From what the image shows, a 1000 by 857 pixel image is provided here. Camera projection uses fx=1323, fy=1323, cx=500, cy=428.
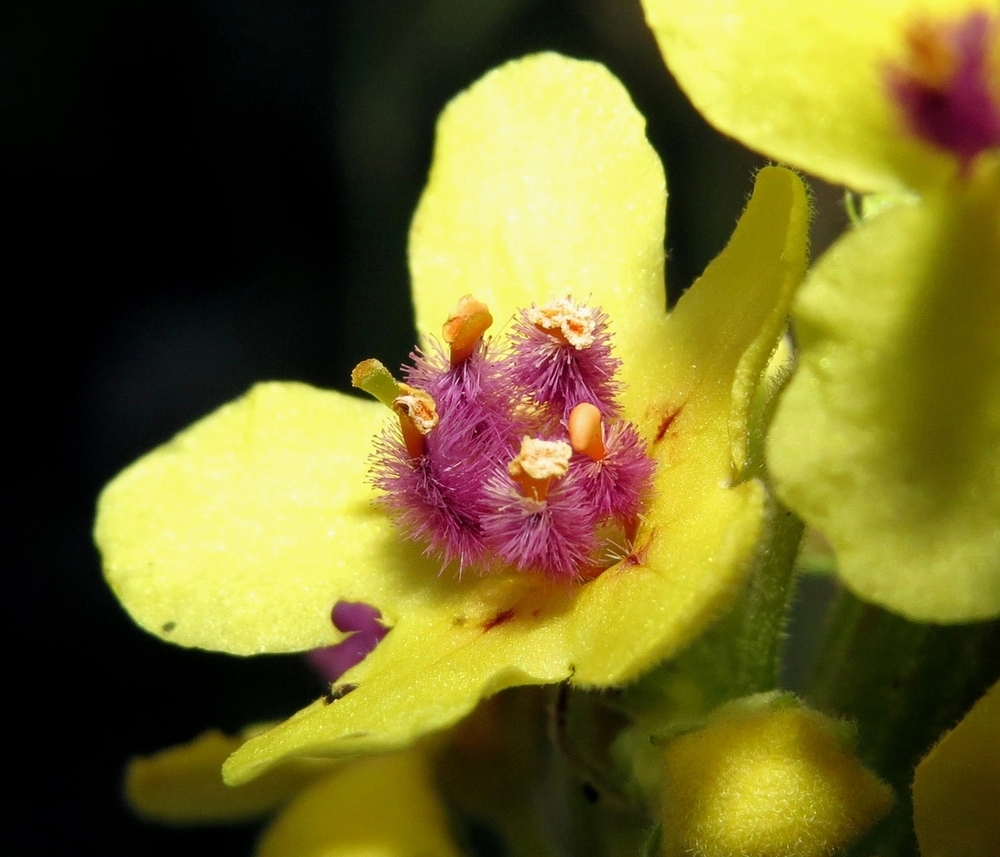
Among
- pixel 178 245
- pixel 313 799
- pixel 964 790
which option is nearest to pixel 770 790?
pixel 964 790

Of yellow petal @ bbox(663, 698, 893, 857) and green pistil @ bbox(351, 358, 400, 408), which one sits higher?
green pistil @ bbox(351, 358, 400, 408)

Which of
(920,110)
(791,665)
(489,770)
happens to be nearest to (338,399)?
(489,770)

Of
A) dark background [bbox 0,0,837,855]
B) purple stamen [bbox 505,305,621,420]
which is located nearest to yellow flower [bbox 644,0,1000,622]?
purple stamen [bbox 505,305,621,420]

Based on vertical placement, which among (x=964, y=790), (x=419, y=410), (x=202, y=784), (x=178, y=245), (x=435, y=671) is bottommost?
(x=178, y=245)

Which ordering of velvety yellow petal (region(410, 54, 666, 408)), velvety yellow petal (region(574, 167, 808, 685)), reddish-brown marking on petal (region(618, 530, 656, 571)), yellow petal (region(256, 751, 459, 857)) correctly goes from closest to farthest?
velvety yellow petal (region(574, 167, 808, 685)) → reddish-brown marking on petal (region(618, 530, 656, 571)) → velvety yellow petal (region(410, 54, 666, 408)) → yellow petal (region(256, 751, 459, 857))

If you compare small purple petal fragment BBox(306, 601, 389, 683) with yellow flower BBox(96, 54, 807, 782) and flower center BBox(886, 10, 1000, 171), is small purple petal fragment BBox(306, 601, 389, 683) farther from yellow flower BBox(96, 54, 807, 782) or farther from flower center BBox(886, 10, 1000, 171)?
flower center BBox(886, 10, 1000, 171)

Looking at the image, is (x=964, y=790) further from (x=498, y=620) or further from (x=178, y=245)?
(x=178, y=245)
